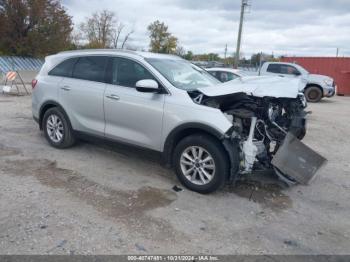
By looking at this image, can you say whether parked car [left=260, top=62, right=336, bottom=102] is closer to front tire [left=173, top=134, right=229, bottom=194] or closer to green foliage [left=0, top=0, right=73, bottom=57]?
front tire [left=173, top=134, right=229, bottom=194]

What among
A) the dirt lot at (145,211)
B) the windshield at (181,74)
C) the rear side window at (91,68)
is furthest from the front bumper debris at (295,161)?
the rear side window at (91,68)

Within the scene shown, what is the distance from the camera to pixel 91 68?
18.2 ft

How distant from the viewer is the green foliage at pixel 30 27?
98.0 ft

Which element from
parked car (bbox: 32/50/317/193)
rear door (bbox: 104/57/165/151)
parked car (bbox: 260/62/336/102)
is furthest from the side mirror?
parked car (bbox: 260/62/336/102)

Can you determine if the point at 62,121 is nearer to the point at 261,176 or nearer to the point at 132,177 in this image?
the point at 132,177

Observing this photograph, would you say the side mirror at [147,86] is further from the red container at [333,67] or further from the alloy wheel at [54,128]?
the red container at [333,67]

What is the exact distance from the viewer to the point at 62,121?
588 cm

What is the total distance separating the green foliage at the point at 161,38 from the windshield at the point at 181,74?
46595 millimetres

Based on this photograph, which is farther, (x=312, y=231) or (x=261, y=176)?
(x=261, y=176)

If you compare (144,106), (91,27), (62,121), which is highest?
(91,27)

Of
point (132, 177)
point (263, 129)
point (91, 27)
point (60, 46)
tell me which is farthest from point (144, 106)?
point (91, 27)

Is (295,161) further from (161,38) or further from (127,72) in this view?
(161,38)

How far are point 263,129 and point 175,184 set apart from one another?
139 centimetres

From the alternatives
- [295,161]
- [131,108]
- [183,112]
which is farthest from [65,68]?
[295,161]
